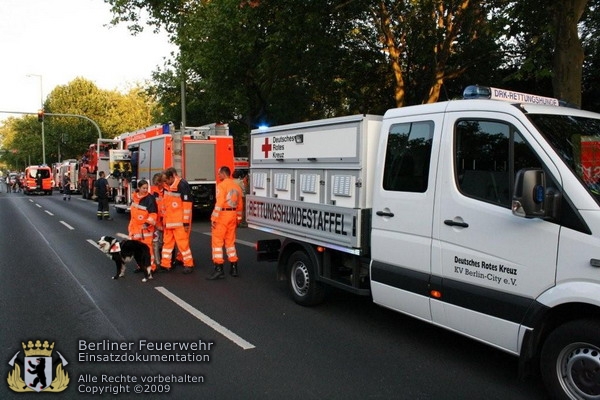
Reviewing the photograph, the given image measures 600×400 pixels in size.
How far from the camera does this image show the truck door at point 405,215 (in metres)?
4.48

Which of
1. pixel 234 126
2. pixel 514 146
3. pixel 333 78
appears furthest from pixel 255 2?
pixel 234 126

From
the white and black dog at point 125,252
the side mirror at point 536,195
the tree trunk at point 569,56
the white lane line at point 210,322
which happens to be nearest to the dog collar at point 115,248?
the white and black dog at point 125,252

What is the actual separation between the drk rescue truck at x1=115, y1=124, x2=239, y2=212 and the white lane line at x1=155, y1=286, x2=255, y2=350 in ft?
29.6

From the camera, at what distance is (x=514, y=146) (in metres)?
3.83

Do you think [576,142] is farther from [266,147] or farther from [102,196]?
[102,196]

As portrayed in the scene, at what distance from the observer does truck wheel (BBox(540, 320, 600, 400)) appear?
331 centimetres

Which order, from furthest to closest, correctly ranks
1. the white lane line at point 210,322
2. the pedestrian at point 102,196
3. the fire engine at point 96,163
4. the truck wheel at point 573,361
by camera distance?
the fire engine at point 96,163 → the pedestrian at point 102,196 → the white lane line at point 210,322 → the truck wheel at point 573,361

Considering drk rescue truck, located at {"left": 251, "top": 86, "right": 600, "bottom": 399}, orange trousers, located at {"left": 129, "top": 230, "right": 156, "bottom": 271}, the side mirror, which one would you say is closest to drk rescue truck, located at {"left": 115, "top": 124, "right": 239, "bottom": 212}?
orange trousers, located at {"left": 129, "top": 230, "right": 156, "bottom": 271}

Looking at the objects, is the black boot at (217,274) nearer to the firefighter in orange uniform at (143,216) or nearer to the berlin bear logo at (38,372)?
the firefighter in orange uniform at (143,216)

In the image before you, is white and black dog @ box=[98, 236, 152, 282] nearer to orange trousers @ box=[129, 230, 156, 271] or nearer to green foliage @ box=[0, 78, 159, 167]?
orange trousers @ box=[129, 230, 156, 271]

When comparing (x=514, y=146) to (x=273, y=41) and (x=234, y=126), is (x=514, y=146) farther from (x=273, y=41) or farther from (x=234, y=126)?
(x=234, y=126)

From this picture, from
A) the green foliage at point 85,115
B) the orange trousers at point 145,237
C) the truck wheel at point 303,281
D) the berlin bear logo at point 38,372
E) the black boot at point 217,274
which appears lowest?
the berlin bear logo at point 38,372

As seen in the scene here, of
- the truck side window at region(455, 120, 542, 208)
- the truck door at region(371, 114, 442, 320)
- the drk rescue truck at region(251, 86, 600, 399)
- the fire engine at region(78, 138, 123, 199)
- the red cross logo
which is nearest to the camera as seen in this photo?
the drk rescue truck at region(251, 86, 600, 399)

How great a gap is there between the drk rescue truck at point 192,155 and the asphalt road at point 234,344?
797 centimetres
